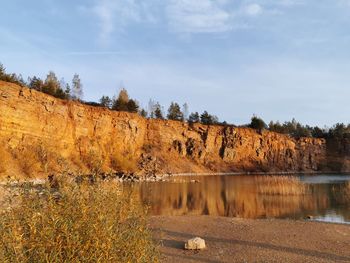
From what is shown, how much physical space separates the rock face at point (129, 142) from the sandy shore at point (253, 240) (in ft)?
40.7

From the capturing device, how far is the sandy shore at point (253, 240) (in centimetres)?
1327

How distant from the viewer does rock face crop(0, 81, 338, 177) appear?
178 feet

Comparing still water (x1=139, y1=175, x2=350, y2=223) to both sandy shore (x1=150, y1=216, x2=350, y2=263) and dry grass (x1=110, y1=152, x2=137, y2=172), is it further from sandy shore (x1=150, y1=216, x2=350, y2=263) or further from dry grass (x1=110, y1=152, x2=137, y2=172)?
dry grass (x1=110, y1=152, x2=137, y2=172)

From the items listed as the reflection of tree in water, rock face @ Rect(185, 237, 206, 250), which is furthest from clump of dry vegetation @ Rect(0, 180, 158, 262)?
the reflection of tree in water

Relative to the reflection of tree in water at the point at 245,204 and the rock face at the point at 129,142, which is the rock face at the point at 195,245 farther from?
the rock face at the point at 129,142

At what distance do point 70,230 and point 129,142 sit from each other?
3043 inches

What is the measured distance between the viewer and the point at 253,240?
15883 mm

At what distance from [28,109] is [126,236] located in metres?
58.2

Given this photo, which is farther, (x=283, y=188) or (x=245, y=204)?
(x=283, y=188)

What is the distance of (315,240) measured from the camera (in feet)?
51.7

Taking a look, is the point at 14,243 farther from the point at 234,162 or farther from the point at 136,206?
the point at 234,162

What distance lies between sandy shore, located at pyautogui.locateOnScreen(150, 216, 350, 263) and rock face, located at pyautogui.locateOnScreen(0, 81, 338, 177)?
12418mm

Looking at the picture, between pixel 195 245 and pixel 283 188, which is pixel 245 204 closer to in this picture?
pixel 283 188

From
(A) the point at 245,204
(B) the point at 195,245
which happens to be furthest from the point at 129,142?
(B) the point at 195,245
